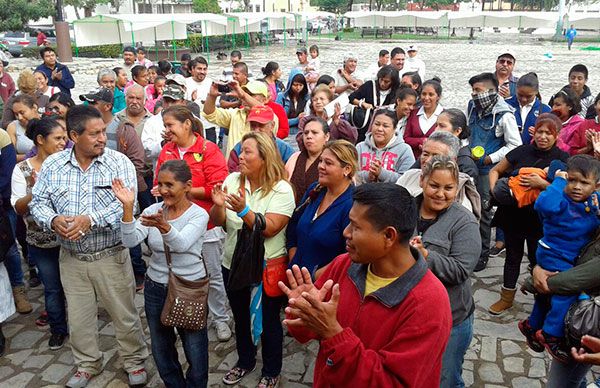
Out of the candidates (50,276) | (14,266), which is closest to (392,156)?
(50,276)

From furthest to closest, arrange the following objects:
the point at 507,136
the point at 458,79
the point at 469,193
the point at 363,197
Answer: the point at 458,79
the point at 507,136
the point at 469,193
the point at 363,197

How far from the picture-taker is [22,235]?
596 cm

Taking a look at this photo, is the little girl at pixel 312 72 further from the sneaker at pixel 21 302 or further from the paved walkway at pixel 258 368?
the sneaker at pixel 21 302

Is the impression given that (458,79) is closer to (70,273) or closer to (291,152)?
(291,152)

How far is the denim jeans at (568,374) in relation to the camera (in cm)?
324

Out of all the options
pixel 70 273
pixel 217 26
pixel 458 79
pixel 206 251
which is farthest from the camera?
pixel 217 26

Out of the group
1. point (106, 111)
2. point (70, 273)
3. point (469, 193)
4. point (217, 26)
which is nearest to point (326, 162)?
point (469, 193)

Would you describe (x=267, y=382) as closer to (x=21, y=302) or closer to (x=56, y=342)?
(x=56, y=342)

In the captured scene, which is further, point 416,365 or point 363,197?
point 363,197

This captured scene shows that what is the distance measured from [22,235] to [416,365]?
18.0 ft

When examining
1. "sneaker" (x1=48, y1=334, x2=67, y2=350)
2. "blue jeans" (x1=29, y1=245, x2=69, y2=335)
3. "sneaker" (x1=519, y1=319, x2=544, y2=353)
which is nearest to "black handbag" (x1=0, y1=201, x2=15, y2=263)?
"blue jeans" (x1=29, y1=245, x2=69, y2=335)

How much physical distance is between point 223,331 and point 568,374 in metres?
3.00

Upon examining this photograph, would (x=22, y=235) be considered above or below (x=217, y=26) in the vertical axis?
below

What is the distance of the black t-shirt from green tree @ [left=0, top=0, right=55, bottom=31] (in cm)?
3868
